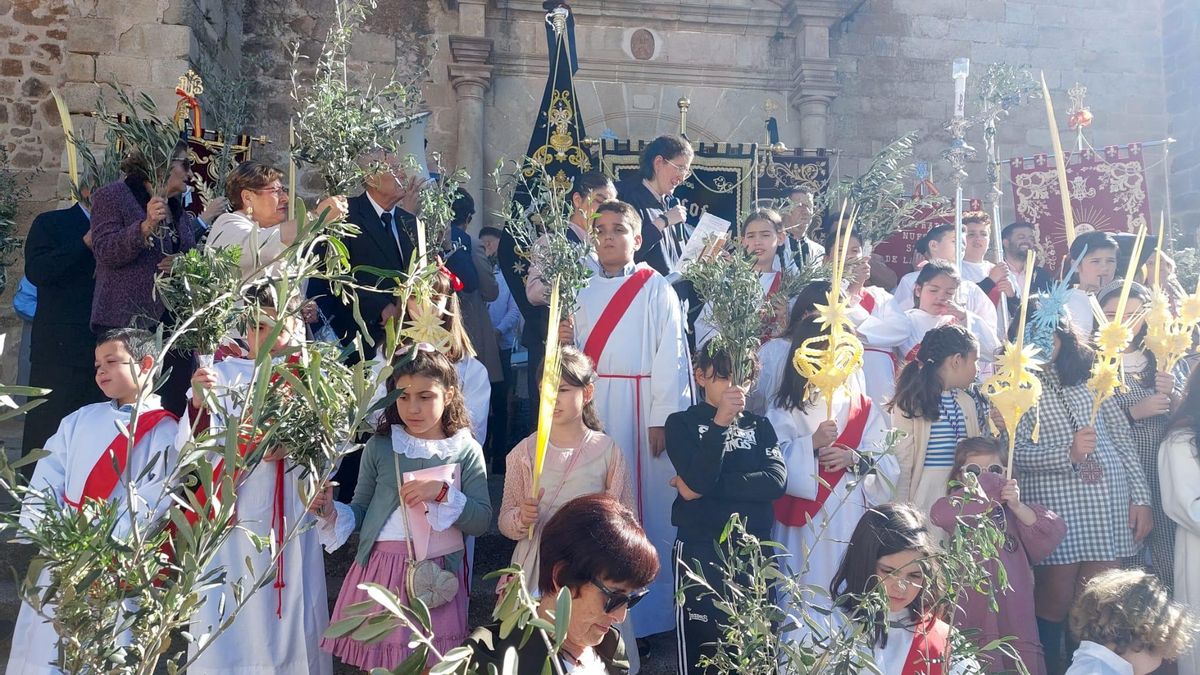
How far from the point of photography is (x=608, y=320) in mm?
5113

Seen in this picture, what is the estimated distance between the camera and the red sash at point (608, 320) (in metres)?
5.11

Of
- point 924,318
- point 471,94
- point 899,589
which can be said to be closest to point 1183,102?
point 471,94

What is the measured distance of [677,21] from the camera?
1095cm

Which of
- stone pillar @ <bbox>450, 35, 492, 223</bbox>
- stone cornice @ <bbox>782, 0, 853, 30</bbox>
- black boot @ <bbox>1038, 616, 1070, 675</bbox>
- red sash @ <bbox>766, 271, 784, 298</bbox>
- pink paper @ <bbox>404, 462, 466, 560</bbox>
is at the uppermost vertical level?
stone cornice @ <bbox>782, 0, 853, 30</bbox>

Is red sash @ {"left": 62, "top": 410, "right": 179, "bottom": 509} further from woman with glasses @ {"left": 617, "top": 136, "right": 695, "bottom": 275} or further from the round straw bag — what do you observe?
woman with glasses @ {"left": 617, "top": 136, "right": 695, "bottom": 275}

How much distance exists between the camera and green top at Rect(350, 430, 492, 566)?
159 inches

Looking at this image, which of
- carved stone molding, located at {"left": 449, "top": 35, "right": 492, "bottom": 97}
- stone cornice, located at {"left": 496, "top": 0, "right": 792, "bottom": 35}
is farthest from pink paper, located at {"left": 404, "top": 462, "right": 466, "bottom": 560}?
stone cornice, located at {"left": 496, "top": 0, "right": 792, "bottom": 35}

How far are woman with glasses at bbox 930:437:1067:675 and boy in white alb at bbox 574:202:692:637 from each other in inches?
48.6

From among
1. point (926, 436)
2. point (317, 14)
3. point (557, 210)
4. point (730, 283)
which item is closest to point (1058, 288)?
point (926, 436)

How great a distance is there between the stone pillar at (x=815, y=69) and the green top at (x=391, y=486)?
748 centimetres

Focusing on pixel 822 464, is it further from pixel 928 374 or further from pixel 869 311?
pixel 869 311

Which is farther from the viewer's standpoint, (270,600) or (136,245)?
(136,245)

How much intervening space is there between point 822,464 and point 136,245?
3.14m

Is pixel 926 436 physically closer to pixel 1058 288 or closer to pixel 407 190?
pixel 1058 288
